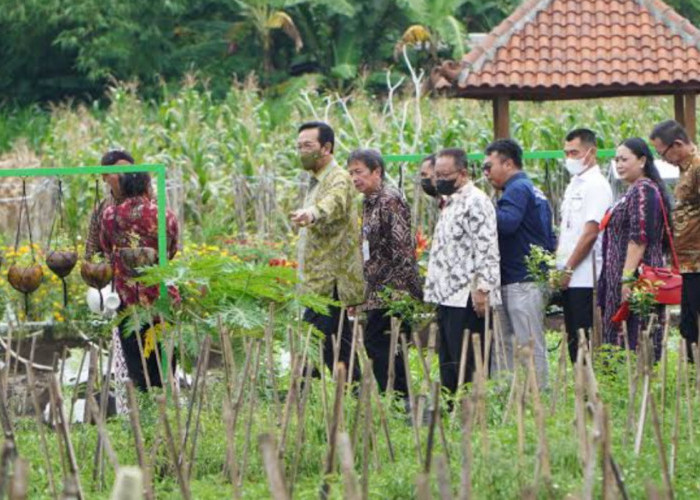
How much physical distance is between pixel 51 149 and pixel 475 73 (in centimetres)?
601

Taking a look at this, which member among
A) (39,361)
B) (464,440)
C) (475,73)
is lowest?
(39,361)

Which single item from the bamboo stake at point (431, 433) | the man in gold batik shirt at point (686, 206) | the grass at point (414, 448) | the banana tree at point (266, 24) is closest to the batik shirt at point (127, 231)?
the grass at point (414, 448)

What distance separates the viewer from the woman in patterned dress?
297 inches

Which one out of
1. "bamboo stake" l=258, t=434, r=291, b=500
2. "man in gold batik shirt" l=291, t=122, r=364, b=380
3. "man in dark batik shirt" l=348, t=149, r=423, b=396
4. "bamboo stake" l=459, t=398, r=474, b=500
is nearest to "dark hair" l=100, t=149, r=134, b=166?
"man in gold batik shirt" l=291, t=122, r=364, b=380

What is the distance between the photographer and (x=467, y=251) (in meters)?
7.62

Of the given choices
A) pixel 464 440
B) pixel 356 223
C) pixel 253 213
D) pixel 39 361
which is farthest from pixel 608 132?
pixel 464 440

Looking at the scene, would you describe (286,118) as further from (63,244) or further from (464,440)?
(464,440)

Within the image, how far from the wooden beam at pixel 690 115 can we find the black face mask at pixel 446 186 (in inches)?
175

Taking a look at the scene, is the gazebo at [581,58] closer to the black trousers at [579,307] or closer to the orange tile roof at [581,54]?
the orange tile roof at [581,54]

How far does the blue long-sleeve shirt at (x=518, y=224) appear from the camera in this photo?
775 centimetres

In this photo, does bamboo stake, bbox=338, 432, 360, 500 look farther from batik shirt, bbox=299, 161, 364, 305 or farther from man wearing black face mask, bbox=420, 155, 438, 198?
man wearing black face mask, bbox=420, 155, 438, 198

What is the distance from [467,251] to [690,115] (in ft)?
16.3

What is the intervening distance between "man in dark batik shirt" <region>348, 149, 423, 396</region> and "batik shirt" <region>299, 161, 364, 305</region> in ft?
0.22

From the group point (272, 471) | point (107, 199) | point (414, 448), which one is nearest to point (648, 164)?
point (414, 448)
